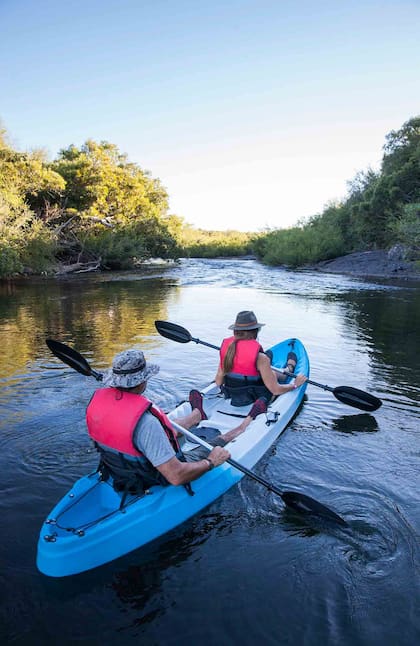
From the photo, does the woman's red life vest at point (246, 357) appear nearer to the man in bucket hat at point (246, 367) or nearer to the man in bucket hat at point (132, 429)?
the man in bucket hat at point (246, 367)

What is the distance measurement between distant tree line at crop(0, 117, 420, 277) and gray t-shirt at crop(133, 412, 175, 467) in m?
16.9

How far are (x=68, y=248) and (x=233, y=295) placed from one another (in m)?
14.1

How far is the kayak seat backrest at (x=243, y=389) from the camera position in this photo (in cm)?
466

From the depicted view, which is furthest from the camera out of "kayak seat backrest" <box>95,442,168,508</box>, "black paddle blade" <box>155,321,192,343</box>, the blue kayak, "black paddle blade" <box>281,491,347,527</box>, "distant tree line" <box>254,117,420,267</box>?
"distant tree line" <box>254,117,420,267</box>

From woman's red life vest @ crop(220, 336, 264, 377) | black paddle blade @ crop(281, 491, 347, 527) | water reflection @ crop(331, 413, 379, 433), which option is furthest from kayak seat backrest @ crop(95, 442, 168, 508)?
water reflection @ crop(331, 413, 379, 433)

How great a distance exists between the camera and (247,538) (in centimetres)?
315

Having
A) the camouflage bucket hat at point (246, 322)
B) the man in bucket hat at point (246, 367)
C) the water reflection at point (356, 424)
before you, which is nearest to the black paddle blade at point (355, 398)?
the water reflection at point (356, 424)

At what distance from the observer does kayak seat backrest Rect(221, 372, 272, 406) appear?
15.3 feet

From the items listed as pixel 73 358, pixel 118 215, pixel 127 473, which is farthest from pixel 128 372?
pixel 118 215

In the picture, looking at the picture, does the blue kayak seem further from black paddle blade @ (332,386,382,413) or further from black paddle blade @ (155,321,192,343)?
black paddle blade @ (155,321,192,343)

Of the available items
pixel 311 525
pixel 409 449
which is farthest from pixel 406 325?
pixel 311 525

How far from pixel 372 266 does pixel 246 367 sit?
22.6m

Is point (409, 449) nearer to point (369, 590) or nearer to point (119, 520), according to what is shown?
point (369, 590)

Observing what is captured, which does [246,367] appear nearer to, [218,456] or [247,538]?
[218,456]
